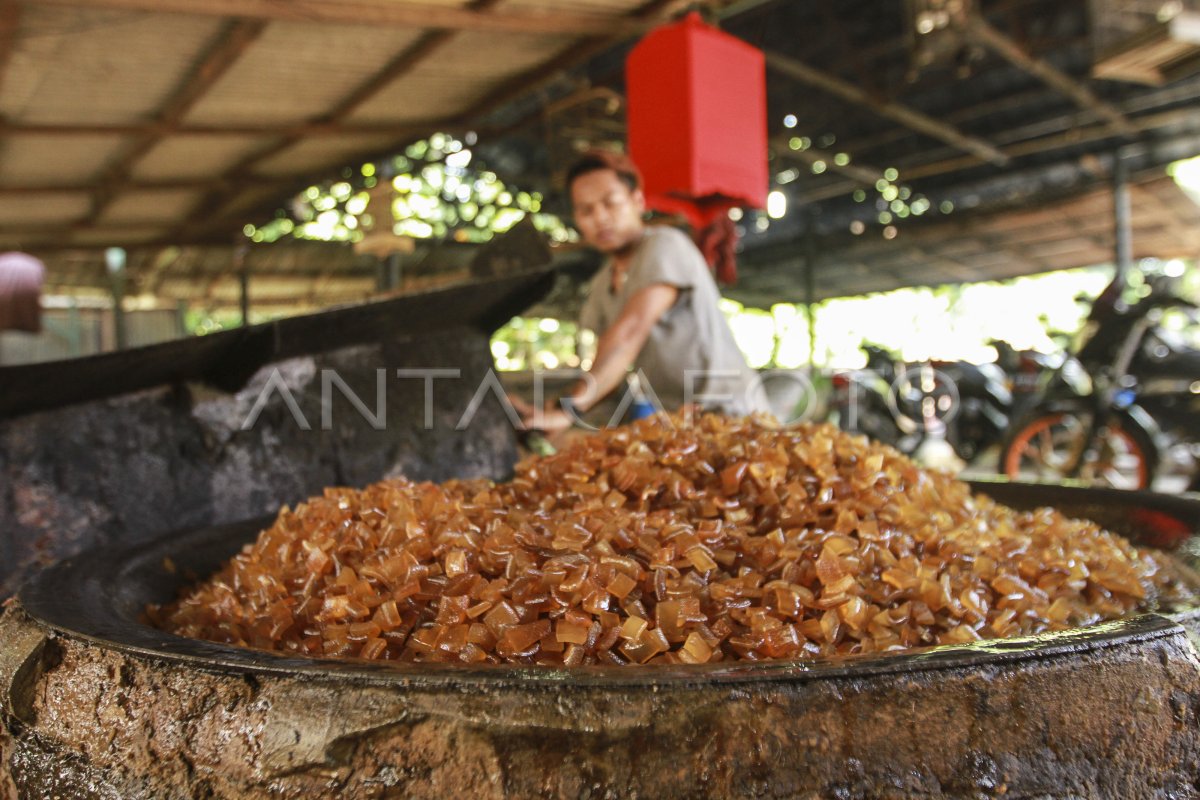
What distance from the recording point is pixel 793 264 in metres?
12.5

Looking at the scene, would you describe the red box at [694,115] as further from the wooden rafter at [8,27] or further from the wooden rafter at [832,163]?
the wooden rafter at [832,163]

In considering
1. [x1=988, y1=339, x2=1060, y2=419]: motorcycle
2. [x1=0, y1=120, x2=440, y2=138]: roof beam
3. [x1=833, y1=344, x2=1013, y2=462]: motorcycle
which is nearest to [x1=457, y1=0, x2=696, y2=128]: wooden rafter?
[x1=0, y1=120, x2=440, y2=138]: roof beam

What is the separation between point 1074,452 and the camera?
610 cm

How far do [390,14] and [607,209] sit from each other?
244 centimetres

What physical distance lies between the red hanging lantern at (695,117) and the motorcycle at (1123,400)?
136 inches

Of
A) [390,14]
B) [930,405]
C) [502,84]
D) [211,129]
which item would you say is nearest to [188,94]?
[211,129]

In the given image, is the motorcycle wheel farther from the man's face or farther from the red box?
the man's face

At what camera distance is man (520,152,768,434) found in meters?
2.60

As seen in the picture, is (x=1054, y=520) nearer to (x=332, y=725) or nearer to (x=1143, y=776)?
(x=1143, y=776)

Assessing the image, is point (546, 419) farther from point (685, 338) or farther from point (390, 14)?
point (390, 14)

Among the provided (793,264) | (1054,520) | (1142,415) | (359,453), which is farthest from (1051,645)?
(793,264)

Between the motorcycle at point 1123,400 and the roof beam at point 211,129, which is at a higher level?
the roof beam at point 211,129

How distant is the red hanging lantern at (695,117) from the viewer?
3.80 m

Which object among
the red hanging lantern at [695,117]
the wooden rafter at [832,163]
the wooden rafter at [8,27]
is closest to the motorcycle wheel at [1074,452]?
the red hanging lantern at [695,117]
